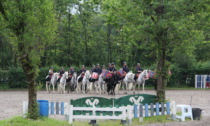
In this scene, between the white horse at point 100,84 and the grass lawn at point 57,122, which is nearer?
the grass lawn at point 57,122

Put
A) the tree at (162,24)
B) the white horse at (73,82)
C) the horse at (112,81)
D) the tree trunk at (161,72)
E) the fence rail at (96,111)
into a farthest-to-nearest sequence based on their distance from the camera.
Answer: the white horse at (73,82) < the horse at (112,81) < the tree trunk at (161,72) < the tree at (162,24) < the fence rail at (96,111)

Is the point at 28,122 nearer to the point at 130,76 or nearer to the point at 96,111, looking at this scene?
the point at 96,111

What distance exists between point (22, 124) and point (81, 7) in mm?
31620

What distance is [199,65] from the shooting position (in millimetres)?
33188

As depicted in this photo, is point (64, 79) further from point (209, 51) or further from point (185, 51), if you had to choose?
point (209, 51)

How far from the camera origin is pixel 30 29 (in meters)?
10.3

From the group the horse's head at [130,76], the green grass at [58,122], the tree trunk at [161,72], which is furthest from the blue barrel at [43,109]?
the horse's head at [130,76]

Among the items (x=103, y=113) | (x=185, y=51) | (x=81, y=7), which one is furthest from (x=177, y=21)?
(x=81, y=7)

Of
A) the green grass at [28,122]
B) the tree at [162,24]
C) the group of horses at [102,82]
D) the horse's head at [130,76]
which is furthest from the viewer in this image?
the horse's head at [130,76]

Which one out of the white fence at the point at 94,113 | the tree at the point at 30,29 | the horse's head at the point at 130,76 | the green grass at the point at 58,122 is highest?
the tree at the point at 30,29

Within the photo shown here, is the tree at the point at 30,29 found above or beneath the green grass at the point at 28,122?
above

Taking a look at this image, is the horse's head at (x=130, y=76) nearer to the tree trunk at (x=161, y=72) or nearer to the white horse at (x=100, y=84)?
the white horse at (x=100, y=84)

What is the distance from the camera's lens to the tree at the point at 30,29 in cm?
1005

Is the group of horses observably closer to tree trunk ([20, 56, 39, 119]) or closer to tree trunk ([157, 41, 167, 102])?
tree trunk ([157, 41, 167, 102])
